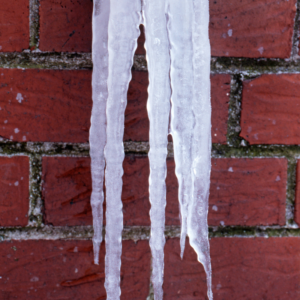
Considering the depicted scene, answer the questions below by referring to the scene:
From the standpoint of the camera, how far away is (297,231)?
0.42m

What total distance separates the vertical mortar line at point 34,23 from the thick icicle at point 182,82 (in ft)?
0.70

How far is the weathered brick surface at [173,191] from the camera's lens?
404 mm

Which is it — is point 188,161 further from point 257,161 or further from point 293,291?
point 293,291

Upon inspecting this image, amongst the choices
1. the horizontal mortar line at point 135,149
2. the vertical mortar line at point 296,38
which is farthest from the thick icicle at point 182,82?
the vertical mortar line at point 296,38

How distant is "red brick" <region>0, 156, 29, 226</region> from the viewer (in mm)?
399

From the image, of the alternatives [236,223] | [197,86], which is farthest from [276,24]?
[236,223]

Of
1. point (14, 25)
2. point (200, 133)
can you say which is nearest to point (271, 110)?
point (200, 133)

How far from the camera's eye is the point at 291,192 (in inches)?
16.5

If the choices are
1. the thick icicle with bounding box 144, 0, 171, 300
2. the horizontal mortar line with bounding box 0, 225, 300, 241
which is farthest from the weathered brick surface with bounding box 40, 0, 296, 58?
the horizontal mortar line with bounding box 0, 225, 300, 241

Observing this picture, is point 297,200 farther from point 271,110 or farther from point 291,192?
point 271,110

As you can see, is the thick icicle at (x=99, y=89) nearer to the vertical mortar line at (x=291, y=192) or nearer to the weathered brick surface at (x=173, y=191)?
the weathered brick surface at (x=173, y=191)

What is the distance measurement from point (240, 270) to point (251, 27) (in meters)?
0.39

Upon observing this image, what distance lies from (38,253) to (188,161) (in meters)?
0.29

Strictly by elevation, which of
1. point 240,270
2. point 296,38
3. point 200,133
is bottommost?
point 240,270
